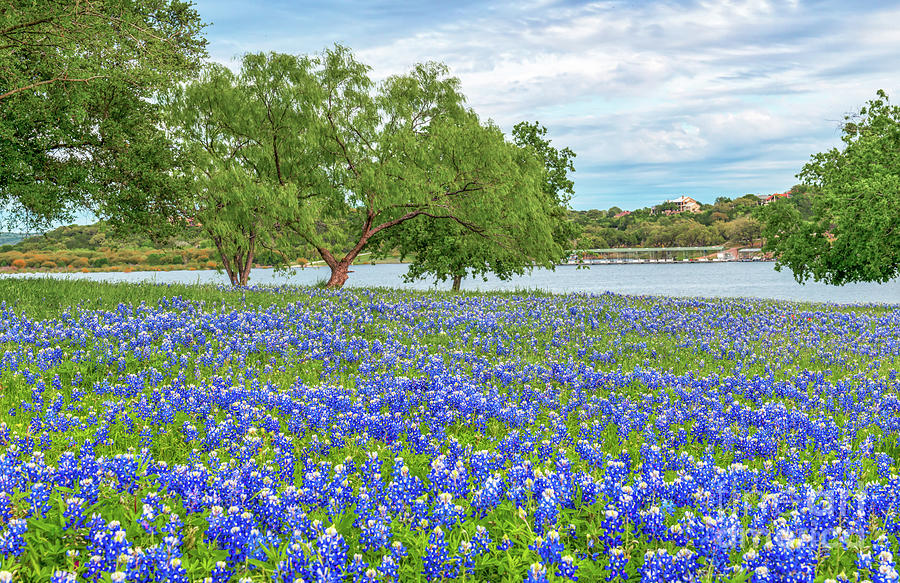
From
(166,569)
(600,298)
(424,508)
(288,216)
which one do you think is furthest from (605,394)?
(288,216)

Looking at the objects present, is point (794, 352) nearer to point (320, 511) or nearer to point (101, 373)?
point (320, 511)

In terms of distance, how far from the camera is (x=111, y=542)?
130 inches

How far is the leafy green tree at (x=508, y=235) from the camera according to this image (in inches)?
1042

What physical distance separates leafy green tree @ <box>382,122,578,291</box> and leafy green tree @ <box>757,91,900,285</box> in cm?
1209

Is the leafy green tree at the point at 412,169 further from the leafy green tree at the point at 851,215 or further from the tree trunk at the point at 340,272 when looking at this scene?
the leafy green tree at the point at 851,215

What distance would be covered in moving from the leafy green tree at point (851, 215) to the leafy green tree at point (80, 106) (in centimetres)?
2790

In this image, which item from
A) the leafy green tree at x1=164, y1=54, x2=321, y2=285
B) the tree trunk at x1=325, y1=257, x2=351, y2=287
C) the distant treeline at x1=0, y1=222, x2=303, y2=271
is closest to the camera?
the leafy green tree at x1=164, y1=54, x2=321, y2=285

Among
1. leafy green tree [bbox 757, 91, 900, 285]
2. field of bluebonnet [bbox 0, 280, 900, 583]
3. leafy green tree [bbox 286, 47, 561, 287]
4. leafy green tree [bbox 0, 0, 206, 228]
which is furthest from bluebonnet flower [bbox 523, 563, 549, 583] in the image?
leafy green tree [bbox 757, 91, 900, 285]

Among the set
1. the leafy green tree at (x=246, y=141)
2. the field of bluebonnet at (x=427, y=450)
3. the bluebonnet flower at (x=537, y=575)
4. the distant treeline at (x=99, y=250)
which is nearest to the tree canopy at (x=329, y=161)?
the leafy green tree at (x=246, y=141)

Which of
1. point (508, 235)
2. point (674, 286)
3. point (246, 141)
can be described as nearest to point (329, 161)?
point (246, 141)

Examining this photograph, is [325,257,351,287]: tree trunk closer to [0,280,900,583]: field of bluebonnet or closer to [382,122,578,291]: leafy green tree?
[382,122,578,291]: leafy green tree

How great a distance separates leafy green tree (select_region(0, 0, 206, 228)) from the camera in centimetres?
1688

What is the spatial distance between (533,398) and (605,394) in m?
1.42

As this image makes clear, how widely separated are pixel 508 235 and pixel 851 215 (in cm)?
1510
